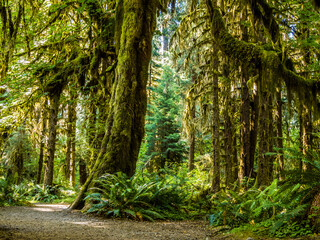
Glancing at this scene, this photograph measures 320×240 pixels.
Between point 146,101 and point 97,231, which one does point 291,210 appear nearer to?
point 97,231

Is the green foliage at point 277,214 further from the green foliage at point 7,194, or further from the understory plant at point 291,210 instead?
the green foliage at point 7,194

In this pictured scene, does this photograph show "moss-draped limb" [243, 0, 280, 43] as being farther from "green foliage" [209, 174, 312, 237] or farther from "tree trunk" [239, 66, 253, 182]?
"green foliage" [209, 174, 312, 237]

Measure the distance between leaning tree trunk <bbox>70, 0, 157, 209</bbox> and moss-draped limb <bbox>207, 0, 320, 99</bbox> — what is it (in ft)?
7.14

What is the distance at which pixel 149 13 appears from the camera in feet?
27.1

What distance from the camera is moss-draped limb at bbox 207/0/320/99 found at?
20.8ft

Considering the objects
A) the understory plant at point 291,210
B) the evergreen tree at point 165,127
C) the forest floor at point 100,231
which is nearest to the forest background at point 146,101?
the understory plant at point 291,210

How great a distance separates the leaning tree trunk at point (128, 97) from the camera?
716 centimetres

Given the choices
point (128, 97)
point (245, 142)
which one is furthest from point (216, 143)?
point (128, 97)

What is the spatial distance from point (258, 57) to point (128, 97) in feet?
11.7

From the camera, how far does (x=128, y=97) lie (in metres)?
7.55

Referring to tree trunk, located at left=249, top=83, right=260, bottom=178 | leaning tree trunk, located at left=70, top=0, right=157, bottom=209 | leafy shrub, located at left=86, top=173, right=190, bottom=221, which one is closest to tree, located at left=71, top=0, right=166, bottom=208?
leaning tree trunk, located at left=70, top=0, right=157, bottom=209

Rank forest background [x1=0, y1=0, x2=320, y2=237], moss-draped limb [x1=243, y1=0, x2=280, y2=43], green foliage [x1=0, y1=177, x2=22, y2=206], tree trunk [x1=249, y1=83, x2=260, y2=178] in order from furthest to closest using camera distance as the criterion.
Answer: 1. tree trunk [x1=249, y1=83, x2=260, y2=178]
2. green foliage [x1=0, y1=177, x2=22, y2=206]
3. moss-draped limb [x1=243, y1=0, x2=280, y2=43]
4. forest background [x1=0, y1=0, x2=320, y2=237]

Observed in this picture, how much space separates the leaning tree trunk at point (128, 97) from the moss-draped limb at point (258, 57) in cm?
218

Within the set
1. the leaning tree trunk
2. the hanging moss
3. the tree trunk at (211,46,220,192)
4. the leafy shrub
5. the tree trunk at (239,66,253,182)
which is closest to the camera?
the leafy shrub
